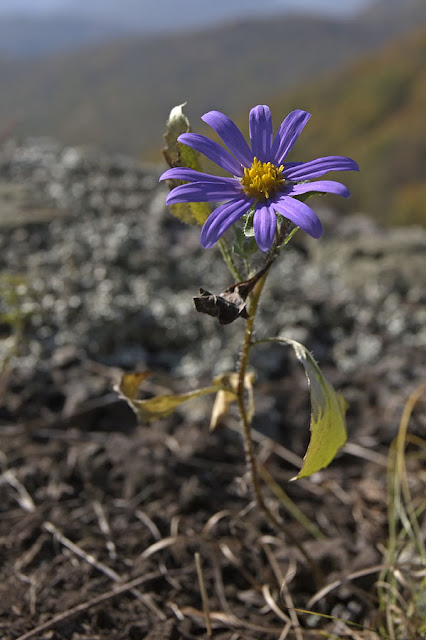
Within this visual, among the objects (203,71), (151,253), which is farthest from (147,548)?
(203,71)

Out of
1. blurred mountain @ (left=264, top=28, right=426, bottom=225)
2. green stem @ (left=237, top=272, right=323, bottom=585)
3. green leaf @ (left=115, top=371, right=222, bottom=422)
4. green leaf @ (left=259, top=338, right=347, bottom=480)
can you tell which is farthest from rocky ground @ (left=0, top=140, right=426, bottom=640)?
blurred mountain @ (left=264, top=28, right=426, bottom=225)

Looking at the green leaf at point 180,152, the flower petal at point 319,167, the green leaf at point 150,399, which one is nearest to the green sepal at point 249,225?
the flower petal at point 319,167

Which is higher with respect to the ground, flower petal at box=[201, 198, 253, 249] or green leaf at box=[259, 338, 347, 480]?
flower petal at box=[201, 198, 253, 249]

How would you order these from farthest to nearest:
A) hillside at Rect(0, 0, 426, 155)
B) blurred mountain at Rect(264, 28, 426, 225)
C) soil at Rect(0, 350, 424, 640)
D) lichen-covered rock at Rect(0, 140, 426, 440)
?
hillside at Rect(0, 0, 426, 155), blurred mountain at Rect(264, 28, 426, 225), lichen-covered rock at Rect(0, 140, 426, 440), soil at Rect(0, 350, 424, 640)

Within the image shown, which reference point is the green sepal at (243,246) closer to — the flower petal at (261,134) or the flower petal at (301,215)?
the flower petal at (301,215)

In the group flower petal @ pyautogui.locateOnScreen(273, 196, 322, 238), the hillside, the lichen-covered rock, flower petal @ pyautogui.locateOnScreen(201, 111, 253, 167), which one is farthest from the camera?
the hillside

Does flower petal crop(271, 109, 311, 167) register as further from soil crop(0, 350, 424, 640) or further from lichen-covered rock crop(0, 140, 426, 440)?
lichen-covered rock crop(0, 140, 426, 440)
